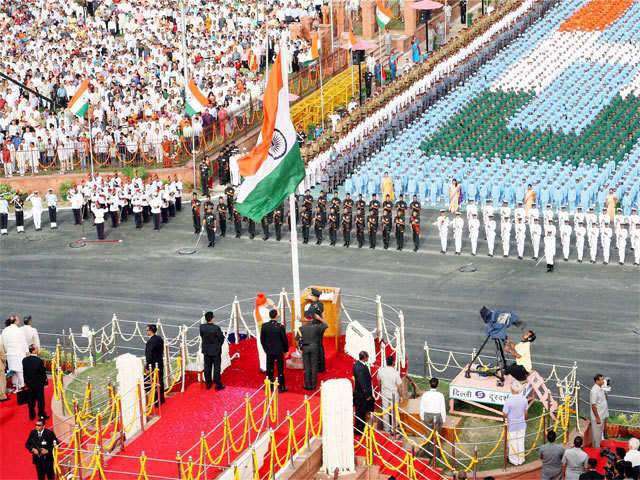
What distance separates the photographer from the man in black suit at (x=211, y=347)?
1786 cm

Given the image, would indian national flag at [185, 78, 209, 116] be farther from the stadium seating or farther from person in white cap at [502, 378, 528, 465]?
person in white cap at [502, 378, 528, 465]

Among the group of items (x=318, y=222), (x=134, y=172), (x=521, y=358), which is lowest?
(x=521, y=358)

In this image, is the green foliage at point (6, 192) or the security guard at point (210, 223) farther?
the green foliage at point (6, 192)

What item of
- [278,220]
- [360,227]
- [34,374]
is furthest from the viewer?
[278,220]

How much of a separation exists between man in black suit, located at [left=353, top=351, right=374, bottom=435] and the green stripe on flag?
3.07m

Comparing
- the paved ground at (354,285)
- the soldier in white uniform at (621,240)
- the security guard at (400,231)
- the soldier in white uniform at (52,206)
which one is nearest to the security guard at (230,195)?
the paved ground at (354,285)

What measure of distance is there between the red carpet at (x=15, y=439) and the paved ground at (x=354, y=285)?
4497mm

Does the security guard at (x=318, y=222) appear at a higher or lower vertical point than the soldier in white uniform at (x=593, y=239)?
higher

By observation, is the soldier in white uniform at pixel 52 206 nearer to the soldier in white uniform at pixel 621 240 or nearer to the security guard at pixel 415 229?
the security guard at pixel 415 229

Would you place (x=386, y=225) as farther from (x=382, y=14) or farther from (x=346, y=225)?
(x=382, y=14)

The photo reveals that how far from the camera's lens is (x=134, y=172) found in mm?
34375

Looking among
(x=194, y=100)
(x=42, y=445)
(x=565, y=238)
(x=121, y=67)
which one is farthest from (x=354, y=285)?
(x=121, y=67)

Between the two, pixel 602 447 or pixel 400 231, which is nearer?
pixel 602 447

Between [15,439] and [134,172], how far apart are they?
16201 mm
